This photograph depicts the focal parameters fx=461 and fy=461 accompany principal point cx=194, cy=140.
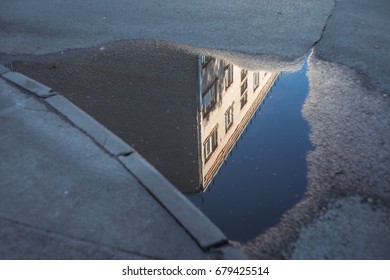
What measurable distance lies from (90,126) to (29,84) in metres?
1.51

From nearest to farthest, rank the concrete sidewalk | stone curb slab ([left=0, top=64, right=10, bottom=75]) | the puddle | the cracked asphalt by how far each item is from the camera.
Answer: the concrete sidewalk
the cracked asphalt
the puddle
stone curb slab ([left=0, top=64, right=10, bottom=75])

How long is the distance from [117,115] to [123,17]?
12.4 ft

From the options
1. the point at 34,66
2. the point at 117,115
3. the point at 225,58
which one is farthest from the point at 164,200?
the point at 34,66

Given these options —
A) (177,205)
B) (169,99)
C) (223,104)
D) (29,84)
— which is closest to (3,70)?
(29,84)

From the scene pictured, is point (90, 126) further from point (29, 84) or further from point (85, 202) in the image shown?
point (29, 84)

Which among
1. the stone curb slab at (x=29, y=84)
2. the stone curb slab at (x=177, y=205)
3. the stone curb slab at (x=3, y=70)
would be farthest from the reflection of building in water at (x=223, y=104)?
the stone curb slab at (x=3, y=70)

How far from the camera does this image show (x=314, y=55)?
702 cm

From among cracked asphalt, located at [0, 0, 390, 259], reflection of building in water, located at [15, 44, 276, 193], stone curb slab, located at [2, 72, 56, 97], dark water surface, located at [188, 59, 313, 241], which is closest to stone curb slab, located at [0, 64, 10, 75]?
stone curb slab, located at [2, 72, 56, 97]

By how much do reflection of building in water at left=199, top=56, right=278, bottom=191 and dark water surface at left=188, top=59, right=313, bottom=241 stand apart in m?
0.14

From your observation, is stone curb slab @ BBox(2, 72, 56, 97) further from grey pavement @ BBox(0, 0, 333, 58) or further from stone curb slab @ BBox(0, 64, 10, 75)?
grey pavement @ BBox(0, 0, 333, 58)

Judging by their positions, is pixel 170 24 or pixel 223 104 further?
pixel 170 24

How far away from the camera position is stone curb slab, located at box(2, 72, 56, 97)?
589cm

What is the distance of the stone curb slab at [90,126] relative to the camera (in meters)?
4.76
